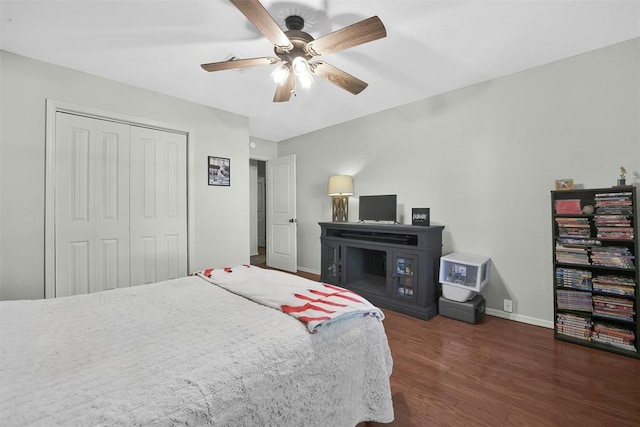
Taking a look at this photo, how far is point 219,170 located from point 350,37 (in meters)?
2.57

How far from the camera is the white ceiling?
182cm

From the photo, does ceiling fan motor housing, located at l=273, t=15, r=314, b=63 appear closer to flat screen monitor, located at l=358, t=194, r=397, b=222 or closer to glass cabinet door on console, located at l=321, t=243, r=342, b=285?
flat screen monitor, located at l=358, t=194, r=397, b=222

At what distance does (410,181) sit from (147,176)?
3164mm

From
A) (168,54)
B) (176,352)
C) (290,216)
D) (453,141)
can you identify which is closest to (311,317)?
(176,352)

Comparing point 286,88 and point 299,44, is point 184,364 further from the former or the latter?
point 286,88

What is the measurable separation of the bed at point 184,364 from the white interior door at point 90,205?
1.46 metres

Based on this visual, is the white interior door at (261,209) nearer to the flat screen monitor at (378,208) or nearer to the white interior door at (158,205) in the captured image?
the white interior door at (158,205)

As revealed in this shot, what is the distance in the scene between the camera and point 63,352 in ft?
3.14

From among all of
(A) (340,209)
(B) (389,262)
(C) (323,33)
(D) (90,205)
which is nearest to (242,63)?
(C) (323,33)

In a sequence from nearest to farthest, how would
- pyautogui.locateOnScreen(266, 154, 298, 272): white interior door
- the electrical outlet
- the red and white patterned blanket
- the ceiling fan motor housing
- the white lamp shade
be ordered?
1. the red and white patterned blanket
2. the ceiling fan motor housing
3. the electrical outlet
4. the white lamp shade
5. pyautogui.locateOnScreen(266, 154, 298, 272): white interior door

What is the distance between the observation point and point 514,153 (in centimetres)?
273

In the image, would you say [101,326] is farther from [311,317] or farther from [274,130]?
[274,130]

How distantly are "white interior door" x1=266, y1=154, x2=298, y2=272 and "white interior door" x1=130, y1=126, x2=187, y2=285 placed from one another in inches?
69.1

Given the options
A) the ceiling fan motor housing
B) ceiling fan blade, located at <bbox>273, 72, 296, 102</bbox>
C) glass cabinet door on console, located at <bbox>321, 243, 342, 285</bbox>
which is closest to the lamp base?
glass cabinet door on console, located at <bbox>321, 243, 342, 285</bbox>
